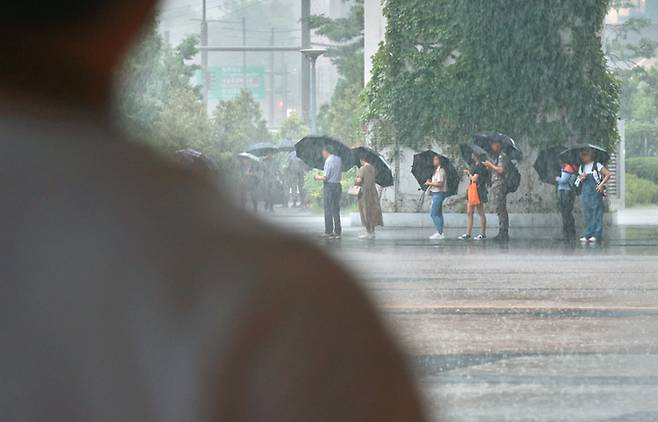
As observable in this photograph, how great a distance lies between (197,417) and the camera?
147 cm

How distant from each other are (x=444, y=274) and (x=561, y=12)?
1401cm

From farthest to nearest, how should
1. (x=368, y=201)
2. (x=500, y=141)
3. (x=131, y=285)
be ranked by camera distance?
(x=500, y=141) → (x=368, y=201) → (x=131, y=285)

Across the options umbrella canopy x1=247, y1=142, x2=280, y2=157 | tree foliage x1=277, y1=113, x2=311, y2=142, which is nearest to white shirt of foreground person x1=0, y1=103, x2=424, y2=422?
umbrella canopy x1=247, y1=142, x2=280, y2=157

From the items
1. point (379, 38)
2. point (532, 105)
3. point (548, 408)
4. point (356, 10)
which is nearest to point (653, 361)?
point (548, 408)

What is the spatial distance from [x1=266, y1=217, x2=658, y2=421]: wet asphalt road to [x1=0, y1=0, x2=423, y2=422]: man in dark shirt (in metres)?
0.12

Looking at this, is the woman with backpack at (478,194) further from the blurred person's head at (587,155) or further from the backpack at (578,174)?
the blurred person's head at (587,155)

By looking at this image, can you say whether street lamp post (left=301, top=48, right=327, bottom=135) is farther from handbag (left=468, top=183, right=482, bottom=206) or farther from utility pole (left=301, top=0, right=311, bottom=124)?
handbag (left=468, top=183, right=482, bottom=206)

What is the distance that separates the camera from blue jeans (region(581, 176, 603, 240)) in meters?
22.7

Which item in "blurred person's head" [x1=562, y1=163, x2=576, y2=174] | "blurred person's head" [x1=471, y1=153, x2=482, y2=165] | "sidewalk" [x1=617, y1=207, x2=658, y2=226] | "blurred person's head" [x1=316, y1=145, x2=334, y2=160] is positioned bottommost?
"sidewalk" [x1=617, y1=207, x2=658, y2=226]

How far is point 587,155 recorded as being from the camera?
76.6ft

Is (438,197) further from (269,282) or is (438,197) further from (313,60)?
(269,282)

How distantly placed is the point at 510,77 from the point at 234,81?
50.5 metres

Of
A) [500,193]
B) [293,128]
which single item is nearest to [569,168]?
[500,193]

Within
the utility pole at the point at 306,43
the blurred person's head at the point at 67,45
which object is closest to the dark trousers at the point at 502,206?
the utility pole at the point at 306,43
